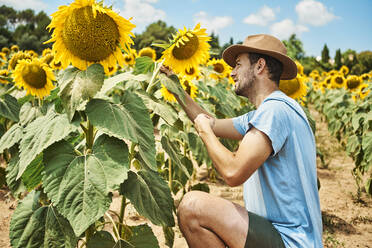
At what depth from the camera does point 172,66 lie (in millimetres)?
2377

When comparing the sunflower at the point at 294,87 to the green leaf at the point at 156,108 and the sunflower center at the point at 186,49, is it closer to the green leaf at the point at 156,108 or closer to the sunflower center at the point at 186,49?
the sunflower center at the point at 186,49

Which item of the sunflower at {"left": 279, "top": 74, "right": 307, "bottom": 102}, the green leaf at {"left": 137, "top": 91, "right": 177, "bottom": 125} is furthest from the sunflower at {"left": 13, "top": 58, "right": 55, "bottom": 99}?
the sunflower at {"left": 279, "top": 74, "right": 307, "bottom": 102}

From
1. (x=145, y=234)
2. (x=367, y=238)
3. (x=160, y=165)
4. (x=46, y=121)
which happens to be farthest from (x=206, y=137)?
(x=367, y=238)

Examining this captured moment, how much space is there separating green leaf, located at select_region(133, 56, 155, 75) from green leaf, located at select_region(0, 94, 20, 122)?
128 centimetres

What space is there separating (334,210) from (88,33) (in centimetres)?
375

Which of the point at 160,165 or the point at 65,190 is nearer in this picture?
the point at 65,190

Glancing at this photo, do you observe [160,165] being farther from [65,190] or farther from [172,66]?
[65,190]

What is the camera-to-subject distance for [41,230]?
1.61 metres

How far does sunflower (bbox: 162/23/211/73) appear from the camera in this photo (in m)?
2.22

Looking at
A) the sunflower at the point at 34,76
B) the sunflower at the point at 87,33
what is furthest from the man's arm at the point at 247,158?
the sunflower at the point at 34,76

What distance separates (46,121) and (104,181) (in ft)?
1.58

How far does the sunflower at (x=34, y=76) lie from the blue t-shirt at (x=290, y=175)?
1.92 metres

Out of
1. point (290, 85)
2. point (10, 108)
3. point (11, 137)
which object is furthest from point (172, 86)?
point (290, 85)

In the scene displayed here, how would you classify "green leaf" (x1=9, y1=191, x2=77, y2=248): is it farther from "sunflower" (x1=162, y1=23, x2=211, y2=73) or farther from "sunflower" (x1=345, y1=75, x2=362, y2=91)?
"sunflower" (x1=345, y1=75, x2=362, y2=91)
